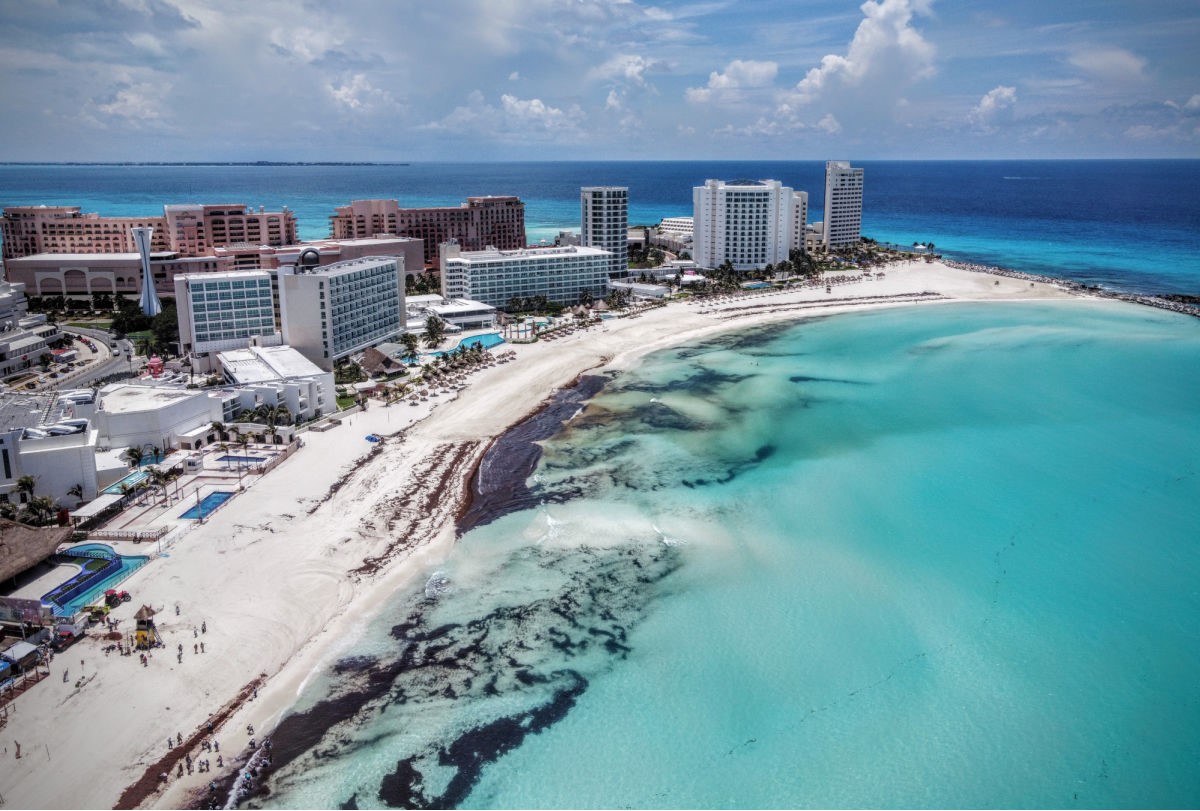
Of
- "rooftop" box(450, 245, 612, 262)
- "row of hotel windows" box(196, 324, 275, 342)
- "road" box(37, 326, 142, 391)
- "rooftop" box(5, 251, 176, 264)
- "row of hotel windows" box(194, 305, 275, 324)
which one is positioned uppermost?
"rooftop" box(450, 245, 612, 262)

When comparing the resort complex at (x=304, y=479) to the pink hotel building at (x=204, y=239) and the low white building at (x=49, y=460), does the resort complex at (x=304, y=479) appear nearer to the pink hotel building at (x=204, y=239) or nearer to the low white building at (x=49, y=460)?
the low white building at (x=49, y=460)

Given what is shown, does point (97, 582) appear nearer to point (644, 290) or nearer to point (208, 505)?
point (208, 505)

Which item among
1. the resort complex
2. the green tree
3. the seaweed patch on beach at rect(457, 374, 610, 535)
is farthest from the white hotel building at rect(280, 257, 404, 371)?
the green tree

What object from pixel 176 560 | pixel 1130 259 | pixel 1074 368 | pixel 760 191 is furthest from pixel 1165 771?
pixel 1130 259

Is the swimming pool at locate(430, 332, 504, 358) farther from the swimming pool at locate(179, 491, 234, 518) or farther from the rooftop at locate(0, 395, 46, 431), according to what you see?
the rooftop at locate(0, 395, 46, 431)

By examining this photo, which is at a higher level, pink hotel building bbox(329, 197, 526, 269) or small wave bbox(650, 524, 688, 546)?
pink hotel building bbox(329, 197, 526, 269)

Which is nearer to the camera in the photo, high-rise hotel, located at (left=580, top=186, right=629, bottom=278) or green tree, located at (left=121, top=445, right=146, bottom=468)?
green tree, located at (left=121, top=445, right=146, bottom=468)

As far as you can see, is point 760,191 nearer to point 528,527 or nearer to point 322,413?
point 322,413

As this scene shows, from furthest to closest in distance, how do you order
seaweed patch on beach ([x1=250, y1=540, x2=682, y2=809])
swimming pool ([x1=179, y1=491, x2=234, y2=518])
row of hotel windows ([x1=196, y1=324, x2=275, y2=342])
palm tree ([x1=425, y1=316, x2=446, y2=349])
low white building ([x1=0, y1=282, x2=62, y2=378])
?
1. palm tree ([x1=425, y1=316, x2=446, y2=349])
2. row of hotel windows ([x1=196, y1=324, x2=275, y2=342])
3. low white building ([x1=0, y1=282, x2=62, y2=378])
4. swimming pool ([x1=179, y1=491, x2=234, y2=518])
5. seaweed patch on beach ([x1=250, y1=540, x2=682, y2=809])
